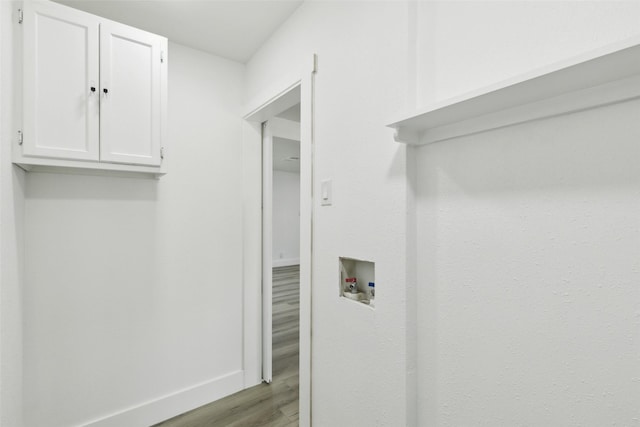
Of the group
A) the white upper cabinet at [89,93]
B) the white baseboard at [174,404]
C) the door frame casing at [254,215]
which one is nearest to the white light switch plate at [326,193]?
the door frame casing at [254,215]

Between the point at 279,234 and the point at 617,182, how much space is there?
23.3 feet

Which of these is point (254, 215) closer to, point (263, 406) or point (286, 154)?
point (263, 406)

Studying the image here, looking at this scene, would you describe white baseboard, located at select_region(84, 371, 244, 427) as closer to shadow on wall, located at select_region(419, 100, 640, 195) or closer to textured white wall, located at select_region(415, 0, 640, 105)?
shadow on wall, located at select_region(419, 100, 640, 195)

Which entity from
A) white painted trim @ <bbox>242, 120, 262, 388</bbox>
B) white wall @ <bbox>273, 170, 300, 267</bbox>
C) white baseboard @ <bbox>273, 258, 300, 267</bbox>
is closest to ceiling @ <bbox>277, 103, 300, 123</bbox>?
white painted trim @ <bbox>242, 120, 262, 388</bbox>

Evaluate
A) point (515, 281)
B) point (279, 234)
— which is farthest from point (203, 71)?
point (279, 234)

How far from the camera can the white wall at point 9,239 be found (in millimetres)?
1207

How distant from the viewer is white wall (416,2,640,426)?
70 cm

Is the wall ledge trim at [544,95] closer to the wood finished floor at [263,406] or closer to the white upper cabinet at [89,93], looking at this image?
the white upper cabinet at [89,93]

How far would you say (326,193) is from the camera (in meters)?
1.48

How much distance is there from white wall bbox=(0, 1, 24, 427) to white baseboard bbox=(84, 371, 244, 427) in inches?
20.3

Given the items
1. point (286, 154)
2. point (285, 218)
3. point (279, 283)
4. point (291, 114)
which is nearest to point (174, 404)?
point (291, 114)

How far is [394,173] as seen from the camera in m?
1.16

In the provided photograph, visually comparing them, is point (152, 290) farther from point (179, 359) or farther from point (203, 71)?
point (203, 71)

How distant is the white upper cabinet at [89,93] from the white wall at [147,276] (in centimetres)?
33
